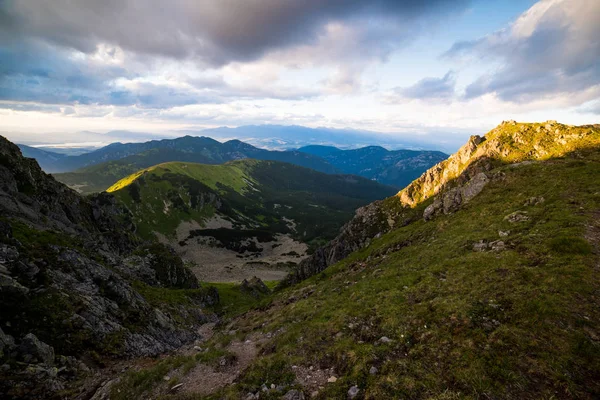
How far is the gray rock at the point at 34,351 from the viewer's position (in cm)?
1623

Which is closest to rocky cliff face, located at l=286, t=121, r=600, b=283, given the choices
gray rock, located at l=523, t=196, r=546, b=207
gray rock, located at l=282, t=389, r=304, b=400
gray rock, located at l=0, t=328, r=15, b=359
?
gray rock, located at l=523, t=196, r=546, b=207

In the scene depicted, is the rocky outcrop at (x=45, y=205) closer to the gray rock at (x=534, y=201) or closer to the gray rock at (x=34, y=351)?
the gray rock at (x=34, y=351)

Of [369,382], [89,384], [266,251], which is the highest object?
[369,382]

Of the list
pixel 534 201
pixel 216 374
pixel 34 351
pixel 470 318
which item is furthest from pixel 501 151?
pixel 34 351

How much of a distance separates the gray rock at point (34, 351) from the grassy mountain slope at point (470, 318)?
5.74m

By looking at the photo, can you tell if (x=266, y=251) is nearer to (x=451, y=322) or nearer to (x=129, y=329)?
(x=129, y=329)

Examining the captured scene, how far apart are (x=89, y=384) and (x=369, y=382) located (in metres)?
18.0

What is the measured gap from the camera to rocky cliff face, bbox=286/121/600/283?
42.2 m

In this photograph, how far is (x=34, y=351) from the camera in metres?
16.6

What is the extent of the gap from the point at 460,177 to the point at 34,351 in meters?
64.9

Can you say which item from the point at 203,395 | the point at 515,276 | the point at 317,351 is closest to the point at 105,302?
the point at 203,395

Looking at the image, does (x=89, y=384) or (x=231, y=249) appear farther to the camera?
(x=231, y=249)

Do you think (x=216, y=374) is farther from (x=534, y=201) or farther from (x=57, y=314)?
(x=534, y=201)

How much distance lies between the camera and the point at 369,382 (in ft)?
38.5
